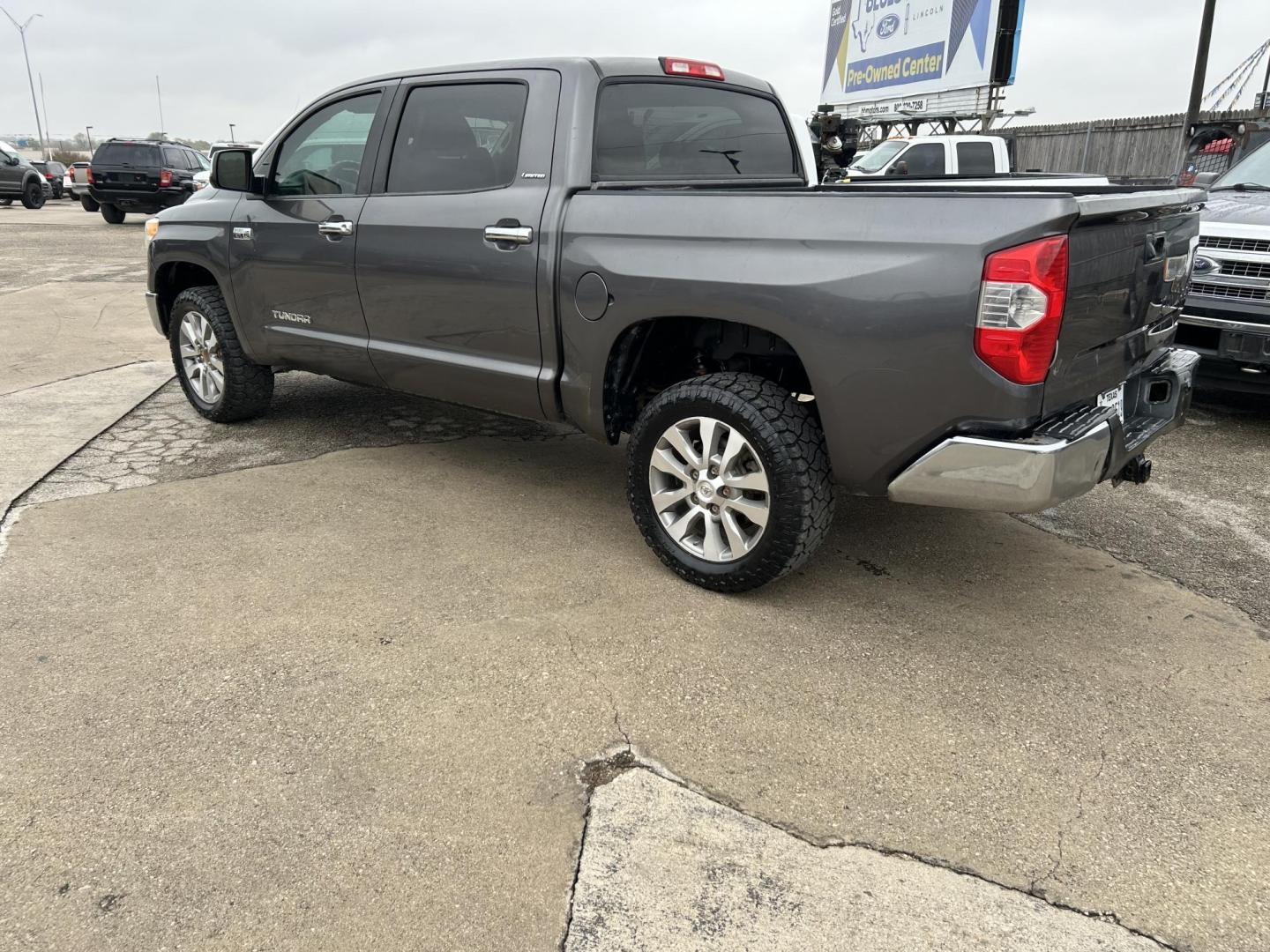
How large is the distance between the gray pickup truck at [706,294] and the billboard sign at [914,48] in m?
20.1

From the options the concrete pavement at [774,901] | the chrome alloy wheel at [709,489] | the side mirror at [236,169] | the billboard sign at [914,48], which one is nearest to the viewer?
the concrete pavement at [774,901]

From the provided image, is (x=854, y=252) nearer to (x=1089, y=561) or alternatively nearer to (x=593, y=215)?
(x=593, y=215)

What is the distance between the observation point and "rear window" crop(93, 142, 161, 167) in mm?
19641

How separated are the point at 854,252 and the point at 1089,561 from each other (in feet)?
5.91

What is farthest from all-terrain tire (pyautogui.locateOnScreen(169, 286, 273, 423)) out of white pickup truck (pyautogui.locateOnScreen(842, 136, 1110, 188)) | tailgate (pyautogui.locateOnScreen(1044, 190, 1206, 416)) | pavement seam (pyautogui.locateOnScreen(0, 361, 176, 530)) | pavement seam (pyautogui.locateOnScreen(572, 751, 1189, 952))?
white pickup truck (pyautogui.locateOnScreen(842, 136, 1110, 188))

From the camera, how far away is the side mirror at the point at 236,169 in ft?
15.3

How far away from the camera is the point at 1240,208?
537 cm

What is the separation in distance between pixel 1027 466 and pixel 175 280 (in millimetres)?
4870

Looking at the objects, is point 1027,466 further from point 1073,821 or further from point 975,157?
point 975,157

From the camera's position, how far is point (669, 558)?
3436mm

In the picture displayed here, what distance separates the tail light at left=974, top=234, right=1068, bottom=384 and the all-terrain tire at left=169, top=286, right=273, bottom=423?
3960 mm

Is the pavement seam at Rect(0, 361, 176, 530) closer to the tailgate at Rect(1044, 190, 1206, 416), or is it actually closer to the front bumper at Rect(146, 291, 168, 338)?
the front bumper at Rect(146, 291, 168, 338)

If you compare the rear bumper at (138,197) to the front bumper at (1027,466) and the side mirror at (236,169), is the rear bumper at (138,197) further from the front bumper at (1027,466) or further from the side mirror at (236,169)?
the front bumper at (1027,466)

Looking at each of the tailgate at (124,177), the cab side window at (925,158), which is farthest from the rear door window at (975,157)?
the tailgate at (124,177)
